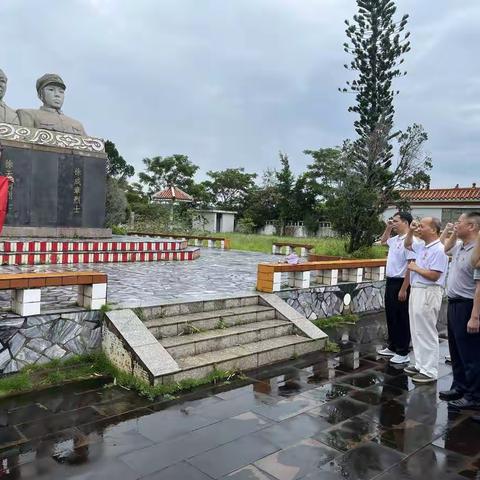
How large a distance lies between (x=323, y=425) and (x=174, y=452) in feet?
3.74

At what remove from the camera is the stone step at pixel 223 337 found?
4.47 m

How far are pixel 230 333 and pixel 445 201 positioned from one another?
18678 millimetres

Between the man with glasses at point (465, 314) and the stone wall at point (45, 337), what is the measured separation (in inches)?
132

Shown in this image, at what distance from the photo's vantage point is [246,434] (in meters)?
3.11

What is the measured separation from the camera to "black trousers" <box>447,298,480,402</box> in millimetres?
3785

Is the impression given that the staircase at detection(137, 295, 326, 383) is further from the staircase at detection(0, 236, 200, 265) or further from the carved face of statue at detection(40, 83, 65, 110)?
the carved face of statue at detection(40, 83, 65, 110)

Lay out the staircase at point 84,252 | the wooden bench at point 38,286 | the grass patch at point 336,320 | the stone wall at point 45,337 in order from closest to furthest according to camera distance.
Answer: the stone wall at point 45,337 < the wooden bench at point 38,286 < the grass patch at point 336,320 < the staircase at point 84,252

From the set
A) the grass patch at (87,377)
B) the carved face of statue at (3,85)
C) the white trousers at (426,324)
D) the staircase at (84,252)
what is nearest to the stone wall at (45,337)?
the grass patch at (87,377)

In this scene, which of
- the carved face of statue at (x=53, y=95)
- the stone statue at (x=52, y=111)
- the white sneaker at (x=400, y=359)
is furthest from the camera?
the carved face of statue at (x=53, y=95)

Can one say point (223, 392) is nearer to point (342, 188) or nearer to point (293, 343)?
point (293, 343)

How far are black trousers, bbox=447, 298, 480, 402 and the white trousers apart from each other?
38 centimetres

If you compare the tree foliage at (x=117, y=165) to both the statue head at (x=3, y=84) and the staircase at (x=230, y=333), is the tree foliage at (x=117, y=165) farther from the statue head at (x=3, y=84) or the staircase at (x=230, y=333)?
the staircase at (x=230, y=333)

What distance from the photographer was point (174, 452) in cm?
281

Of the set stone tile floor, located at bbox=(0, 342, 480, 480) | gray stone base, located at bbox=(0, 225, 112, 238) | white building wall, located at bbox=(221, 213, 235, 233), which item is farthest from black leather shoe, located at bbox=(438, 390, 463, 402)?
white building wall, located at bbox=(221, 213, 235, 233)
